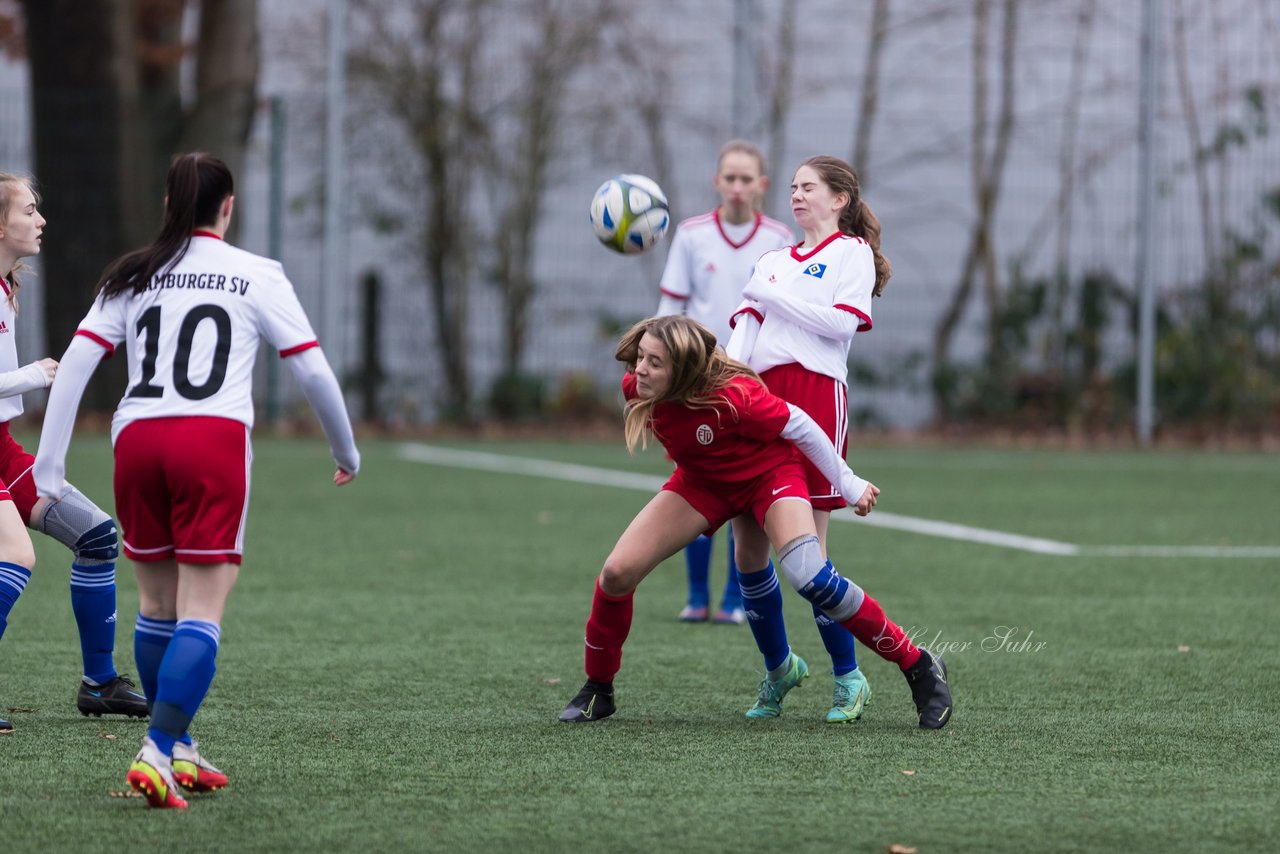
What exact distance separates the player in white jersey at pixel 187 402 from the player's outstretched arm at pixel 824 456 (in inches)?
56.1

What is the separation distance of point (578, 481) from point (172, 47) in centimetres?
865

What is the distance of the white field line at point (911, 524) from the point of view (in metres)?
9.52

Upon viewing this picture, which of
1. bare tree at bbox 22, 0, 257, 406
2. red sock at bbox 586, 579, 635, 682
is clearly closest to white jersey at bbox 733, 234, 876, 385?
red sock at bbox 586, 579, 635, 682

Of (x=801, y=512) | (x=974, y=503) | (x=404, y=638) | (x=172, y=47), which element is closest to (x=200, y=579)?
(x=801, y=512)

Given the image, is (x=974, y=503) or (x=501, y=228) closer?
(x=974, y=503)

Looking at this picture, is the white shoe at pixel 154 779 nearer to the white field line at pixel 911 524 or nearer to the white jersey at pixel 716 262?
the white jersey at pixel 716 262

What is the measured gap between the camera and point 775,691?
544 centimetres

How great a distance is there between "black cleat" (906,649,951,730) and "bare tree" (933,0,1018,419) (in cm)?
1388

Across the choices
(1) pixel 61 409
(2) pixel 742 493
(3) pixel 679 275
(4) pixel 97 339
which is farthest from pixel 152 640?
(3) pixel 679 275

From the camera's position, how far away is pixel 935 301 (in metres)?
19.0

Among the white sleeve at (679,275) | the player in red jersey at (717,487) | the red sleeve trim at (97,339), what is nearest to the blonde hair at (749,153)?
the white sleeve at (679,275)

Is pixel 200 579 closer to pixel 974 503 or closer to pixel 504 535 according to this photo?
pixel 504 535

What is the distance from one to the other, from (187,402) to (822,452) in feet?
6.24

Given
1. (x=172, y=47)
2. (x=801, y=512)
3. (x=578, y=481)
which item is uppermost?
(x=172, y=47)
